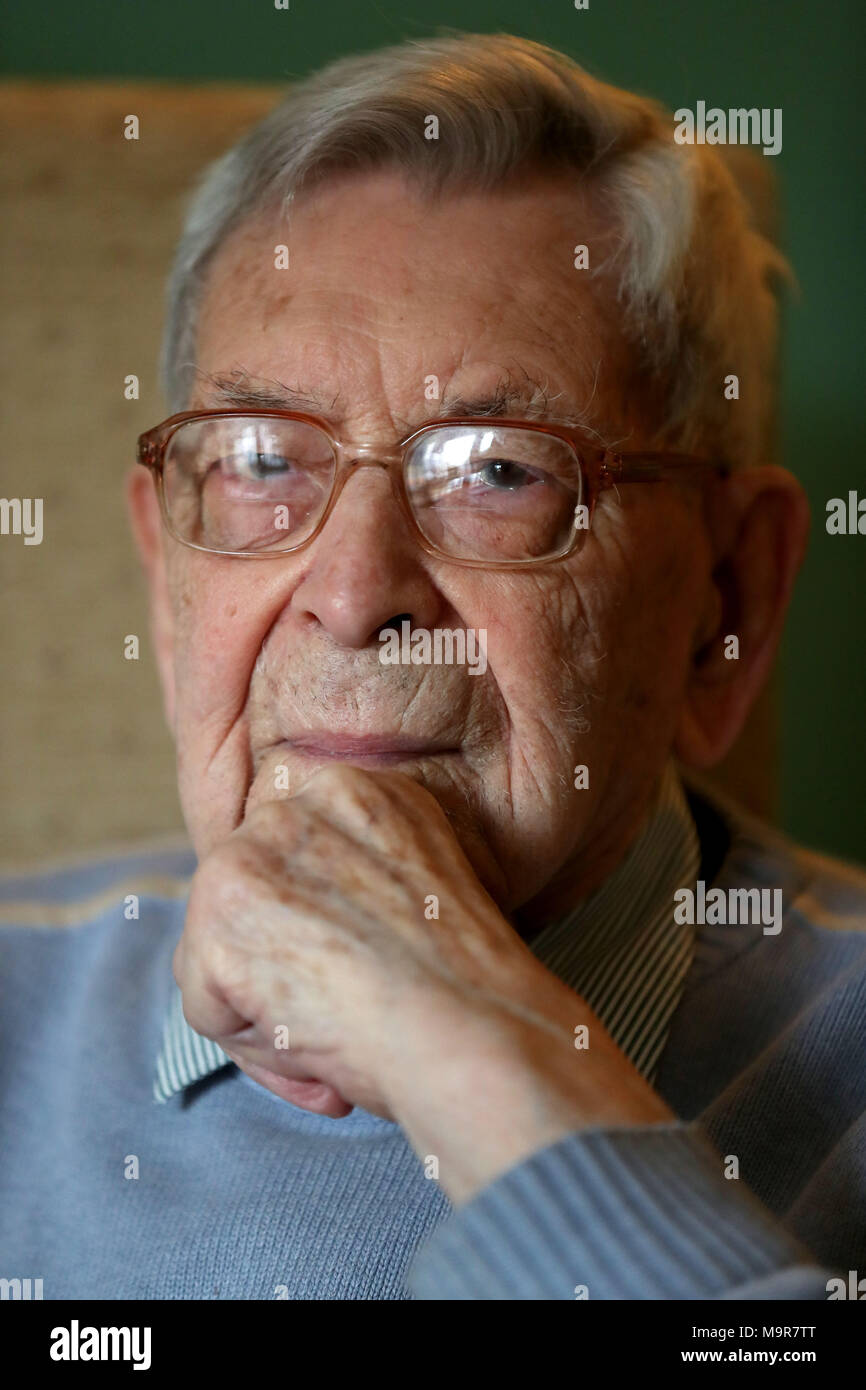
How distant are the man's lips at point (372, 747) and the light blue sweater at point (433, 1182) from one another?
36cm

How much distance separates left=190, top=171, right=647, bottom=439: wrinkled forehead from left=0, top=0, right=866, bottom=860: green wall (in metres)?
0.75

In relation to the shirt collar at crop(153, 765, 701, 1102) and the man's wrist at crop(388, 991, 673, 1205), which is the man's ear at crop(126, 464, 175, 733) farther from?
the man's wrist at crop(388, 991, 673, 1205)

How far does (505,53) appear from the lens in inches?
47.6

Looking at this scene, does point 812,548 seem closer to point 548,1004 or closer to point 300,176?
point 300,176

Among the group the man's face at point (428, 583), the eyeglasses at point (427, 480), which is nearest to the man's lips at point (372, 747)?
the man's face at point (428, 583)

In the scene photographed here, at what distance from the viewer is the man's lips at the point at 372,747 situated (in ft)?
3.42

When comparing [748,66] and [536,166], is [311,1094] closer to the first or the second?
[536,166]

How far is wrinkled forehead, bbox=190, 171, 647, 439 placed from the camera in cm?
108

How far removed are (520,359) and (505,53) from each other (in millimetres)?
362

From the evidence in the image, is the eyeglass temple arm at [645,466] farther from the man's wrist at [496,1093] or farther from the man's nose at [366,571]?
the man's wrist at [496,1093]

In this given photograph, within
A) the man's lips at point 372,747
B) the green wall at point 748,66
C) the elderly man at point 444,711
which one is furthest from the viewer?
the green wall at point 748,66

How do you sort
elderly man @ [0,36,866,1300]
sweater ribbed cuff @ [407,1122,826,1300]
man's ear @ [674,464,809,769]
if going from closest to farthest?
sweater ribbed cuff @ [407,1122,826,1300] → elderly man @ [0,36,866,1300] → man's ear @ [674,464,809,769]

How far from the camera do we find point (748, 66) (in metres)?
1.80

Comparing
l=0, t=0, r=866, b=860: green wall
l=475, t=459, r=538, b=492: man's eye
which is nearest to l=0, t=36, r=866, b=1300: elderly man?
l=475, t=459, r=538, b=492: man's eye
